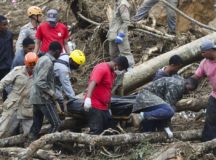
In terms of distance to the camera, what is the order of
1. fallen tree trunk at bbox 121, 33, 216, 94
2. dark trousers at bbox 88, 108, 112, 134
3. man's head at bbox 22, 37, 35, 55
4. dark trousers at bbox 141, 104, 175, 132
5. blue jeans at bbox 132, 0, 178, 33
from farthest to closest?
blue jeans at bbox 132, 0, 178, 33 < fallen tree trunk at bbox 121, 33, 216, 94 < man's head at bbox 22, 37, 35, 55 < dark trousers at bbox 88, 108, 112, 134 < dark trousers at bbox 141, 104, 175, 132

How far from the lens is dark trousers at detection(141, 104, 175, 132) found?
342 inches

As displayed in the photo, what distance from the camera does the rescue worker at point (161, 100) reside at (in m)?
8.71

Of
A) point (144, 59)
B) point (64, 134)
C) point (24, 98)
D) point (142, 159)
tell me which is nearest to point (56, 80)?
point (24, 98)

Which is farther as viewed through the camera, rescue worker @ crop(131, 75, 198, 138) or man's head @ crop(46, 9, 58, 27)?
man's head @ crop(46, 9, 58, 27)

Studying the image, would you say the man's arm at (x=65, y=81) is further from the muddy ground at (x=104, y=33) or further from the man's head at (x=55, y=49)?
the muddy ground at (x=104, y=33)

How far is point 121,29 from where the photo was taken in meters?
11.7

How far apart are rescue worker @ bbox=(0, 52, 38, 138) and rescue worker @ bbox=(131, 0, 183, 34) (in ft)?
13.6

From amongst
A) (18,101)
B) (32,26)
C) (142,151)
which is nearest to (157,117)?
(142,151)

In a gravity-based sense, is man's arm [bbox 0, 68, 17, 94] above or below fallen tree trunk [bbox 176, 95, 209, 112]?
above

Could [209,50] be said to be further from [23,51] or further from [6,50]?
[6,50]

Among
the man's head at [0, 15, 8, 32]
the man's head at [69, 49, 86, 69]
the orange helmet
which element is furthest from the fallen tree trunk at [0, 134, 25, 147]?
the man's head at [0, 15, 8, 32]

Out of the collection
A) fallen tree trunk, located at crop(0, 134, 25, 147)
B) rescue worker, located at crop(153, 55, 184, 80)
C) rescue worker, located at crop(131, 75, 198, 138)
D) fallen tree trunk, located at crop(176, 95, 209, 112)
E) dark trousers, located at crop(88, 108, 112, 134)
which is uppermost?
rescue worker, located at crop(153, 55, 184, 80)

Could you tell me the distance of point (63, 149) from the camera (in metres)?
9.27

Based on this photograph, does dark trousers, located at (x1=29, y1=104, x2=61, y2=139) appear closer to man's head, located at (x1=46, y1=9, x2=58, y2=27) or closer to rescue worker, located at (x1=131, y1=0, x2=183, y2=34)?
man's head, located at (x1=46, y1=9, x2=58, y2=27)
